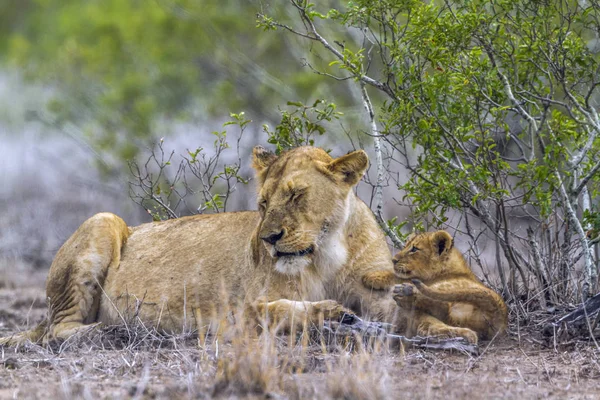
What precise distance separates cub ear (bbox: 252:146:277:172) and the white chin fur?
2.48 ft

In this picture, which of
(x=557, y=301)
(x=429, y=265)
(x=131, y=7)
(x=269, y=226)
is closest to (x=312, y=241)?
(x=269, y=226)

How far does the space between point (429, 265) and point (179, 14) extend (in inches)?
518

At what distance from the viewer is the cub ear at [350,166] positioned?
5660 mm

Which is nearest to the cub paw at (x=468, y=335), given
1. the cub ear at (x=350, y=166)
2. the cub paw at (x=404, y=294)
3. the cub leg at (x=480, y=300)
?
the cub leg at (x=480, y=300)

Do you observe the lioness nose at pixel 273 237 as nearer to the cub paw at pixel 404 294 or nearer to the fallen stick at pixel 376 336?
the fallen stick at pixel 376 336

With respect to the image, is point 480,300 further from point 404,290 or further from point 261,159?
point 261,159

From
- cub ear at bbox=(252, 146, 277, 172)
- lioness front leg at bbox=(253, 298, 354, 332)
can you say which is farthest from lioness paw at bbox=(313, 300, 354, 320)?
cub ear at bbox=(252, 146, 277, 172)

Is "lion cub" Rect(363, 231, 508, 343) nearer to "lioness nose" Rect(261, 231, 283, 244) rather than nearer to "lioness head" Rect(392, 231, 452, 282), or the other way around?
"lioness head" Rect(392, 231, 452, 282)

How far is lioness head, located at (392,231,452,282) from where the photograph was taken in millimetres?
5605

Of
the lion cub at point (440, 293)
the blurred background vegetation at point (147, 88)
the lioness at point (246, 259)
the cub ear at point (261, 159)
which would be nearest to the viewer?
the lion cub at point (440, 293)

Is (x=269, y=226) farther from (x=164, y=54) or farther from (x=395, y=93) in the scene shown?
(x=164, y=54)

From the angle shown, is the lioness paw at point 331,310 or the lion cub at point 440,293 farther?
the lioness paw at point 331,310

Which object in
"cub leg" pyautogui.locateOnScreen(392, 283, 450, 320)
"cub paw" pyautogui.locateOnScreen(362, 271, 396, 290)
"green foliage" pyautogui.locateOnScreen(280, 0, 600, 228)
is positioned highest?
"green foliage" pyautogui.locateOnScreen(280, 0, 600, 228)

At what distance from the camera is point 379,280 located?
5613mm
